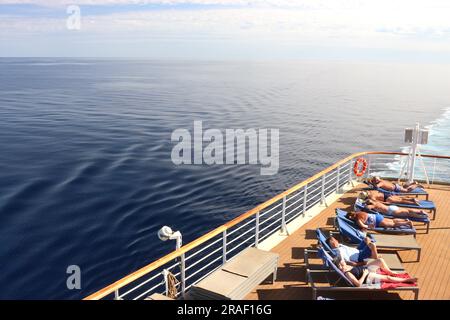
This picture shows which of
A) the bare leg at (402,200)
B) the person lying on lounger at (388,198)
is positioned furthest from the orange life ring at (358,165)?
the bare leg at (402,200)

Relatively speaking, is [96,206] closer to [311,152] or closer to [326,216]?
[326,216]

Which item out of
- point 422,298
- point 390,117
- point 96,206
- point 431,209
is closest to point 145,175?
point 96,206

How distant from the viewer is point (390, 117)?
51.1 meters

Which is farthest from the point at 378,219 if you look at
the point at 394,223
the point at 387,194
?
the point at 387,194

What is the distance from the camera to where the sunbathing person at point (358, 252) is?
22.8 feet

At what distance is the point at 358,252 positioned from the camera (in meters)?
7.27

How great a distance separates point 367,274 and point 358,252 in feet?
2.86

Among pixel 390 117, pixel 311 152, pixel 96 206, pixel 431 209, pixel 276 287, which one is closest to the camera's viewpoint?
pixel 276 287

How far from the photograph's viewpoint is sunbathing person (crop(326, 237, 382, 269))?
273 inches

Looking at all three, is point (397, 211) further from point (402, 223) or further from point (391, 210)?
point (402, 223)

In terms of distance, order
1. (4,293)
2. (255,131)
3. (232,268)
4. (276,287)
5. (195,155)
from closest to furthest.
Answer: (232,268) → (276,287) → (4,293) → (195,155) → (255,131)

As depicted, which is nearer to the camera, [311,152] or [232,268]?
[232,268]

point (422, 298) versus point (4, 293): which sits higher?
point (422, 298)

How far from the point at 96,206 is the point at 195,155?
10663mm
